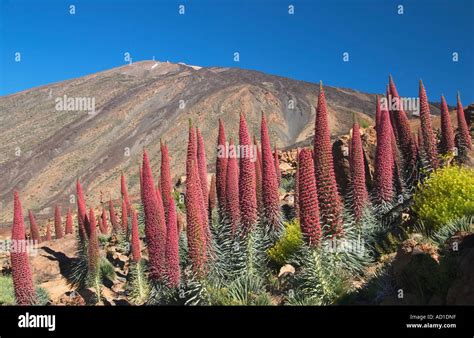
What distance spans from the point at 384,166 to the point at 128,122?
303 ft

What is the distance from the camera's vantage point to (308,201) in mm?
7004

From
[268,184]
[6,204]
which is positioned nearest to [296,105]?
[6,204]

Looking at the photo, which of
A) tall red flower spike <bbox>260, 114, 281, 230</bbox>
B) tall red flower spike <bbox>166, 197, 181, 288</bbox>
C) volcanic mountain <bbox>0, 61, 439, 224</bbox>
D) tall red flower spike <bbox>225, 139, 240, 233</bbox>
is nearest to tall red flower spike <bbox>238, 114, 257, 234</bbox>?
tall red flower spike <bbox>225, 139, 240, 233</bbox>

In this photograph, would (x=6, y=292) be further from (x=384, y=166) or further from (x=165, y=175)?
(x=384, y=166)

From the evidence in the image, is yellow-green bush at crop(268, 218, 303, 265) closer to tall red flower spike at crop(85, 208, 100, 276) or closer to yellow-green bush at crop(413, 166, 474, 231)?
yellow-green bush at crop(413, 166, 474, 231)

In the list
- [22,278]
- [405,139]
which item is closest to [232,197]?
[22,278]

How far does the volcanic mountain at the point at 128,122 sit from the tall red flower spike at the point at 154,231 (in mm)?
55165

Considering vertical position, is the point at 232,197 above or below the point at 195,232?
above

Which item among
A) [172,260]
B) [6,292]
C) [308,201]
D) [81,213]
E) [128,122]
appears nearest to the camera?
[308,201]

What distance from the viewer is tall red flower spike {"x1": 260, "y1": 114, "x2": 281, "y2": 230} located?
380 inches

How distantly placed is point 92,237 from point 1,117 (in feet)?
385

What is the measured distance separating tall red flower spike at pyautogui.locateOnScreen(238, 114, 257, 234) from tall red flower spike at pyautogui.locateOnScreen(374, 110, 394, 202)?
9.67 ft
